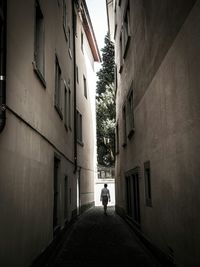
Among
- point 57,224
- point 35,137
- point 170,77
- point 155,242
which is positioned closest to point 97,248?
point 57,224

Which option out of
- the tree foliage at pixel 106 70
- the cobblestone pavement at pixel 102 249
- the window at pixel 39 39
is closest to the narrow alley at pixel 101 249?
the cobblestone pavement at pixel 102 249

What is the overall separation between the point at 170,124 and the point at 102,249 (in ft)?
14.9

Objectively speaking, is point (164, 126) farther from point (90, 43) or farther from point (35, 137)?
point (90, 43)

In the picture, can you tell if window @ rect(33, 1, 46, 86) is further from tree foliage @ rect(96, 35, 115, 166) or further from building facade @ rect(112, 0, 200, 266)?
tree foliage @ rect(96, 35, 115, 166)

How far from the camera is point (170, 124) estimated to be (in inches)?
236

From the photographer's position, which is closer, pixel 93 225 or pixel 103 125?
pixel 93 225

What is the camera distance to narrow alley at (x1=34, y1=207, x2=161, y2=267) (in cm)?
766

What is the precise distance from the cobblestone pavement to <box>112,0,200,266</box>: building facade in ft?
1.68

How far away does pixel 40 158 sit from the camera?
23.5 feet

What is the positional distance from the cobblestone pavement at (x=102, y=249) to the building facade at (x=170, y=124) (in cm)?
51

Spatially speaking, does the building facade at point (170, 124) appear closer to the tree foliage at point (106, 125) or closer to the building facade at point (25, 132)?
the building facade at point (25, 132)

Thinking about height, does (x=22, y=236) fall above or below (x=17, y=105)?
below

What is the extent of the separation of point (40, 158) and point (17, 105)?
2107 millimetres

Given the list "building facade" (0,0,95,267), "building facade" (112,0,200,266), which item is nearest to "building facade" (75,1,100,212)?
"building facade" (112,0,200,266)
